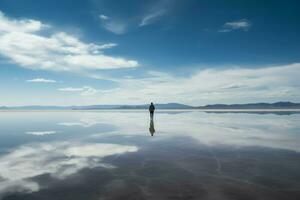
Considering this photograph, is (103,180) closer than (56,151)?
Yes

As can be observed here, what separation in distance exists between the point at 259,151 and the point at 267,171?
4350 mm

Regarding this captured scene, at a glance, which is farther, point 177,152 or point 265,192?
point 177,152

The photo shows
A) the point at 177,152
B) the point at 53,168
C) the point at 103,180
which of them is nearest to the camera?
the point at 103,180

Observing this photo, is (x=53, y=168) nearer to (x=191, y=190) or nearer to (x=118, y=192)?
(x=118, y=192)

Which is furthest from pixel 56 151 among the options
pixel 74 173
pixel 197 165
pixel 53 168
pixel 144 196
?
pixel 144 196

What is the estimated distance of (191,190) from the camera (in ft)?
26.6

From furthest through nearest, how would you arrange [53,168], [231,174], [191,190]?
[53,168], [231,174], [191,190]

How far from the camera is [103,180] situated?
30.0ft

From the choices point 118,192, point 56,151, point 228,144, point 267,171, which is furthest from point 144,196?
point 228,144

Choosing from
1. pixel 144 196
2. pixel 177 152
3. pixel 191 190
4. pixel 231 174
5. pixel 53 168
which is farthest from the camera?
pixel 177 152

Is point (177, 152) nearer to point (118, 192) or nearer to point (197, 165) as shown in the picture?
point (197, 165)

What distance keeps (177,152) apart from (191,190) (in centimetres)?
630

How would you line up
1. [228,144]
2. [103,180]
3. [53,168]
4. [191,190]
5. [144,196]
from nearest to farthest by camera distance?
[144,196], [191,190], [103,180], [53,168], [228,144]

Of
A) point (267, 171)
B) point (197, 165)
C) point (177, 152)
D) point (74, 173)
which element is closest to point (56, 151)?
point (74, 173)
